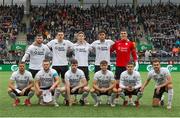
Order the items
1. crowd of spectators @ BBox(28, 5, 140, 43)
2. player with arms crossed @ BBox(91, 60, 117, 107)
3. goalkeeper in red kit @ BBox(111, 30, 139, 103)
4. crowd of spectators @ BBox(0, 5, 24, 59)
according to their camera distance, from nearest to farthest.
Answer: player with arms crossed @ BBox(91, 60, 117, 107) < goalkeeper in red kit @ BBox(111, 30, 139, 103) < crowd of spectators @ BBox(0, 5, 24, 59) < crowd of spectators @ BBox(28, 5, 140, 43)

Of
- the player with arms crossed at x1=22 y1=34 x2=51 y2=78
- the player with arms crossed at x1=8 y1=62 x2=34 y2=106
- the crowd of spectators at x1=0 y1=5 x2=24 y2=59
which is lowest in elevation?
the player with arms crossed at x1=8 y1=62 x2=34 y2=106

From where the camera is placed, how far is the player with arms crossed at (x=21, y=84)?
12398 millimetres

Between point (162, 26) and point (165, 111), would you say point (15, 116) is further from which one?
point (162, 26)

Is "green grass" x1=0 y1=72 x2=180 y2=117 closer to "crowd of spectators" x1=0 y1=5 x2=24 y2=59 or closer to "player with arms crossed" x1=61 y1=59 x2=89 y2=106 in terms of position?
"player with arms crossed" x1=61 y1=59 x2=89 y2=106

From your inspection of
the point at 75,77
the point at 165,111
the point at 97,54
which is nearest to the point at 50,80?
the point at 75,77

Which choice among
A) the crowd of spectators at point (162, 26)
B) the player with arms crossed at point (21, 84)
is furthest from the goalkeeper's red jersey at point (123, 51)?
the crowd of spectators at point (162, 26)

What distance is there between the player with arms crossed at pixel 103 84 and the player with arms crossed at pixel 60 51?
117cm

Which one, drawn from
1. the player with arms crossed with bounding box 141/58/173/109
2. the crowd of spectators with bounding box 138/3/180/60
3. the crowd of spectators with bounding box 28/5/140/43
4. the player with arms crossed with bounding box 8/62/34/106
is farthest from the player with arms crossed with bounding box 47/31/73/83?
the crowd of spectators with bounding box 28/5/140/43

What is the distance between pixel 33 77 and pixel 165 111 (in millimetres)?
3710

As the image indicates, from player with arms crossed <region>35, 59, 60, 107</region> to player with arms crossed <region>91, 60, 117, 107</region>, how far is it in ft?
2.99

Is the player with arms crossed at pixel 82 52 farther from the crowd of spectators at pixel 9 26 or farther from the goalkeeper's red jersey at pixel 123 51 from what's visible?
the crowd of spectators at pixel 9 26

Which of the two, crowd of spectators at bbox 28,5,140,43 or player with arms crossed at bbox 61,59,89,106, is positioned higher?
crowd of spectators at bbox 28,5,140,43

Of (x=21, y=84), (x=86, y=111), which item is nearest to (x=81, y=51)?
(x=21, y=84)

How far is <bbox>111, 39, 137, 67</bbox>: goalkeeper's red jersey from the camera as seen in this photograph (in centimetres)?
1320
